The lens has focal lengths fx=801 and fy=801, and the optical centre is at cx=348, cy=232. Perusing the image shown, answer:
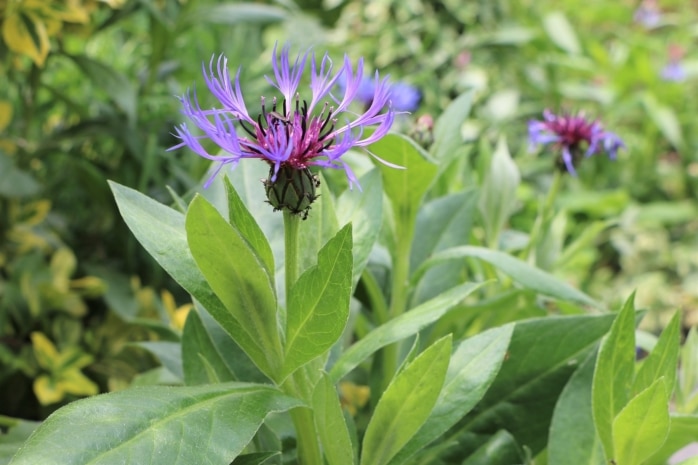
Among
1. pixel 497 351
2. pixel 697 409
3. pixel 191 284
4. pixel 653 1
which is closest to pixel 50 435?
pixel 191 284

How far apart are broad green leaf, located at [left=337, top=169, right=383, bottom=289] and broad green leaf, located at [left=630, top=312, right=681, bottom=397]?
0.80 ft

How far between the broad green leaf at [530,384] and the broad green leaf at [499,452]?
0.14 ft

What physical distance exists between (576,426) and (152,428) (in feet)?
1.22

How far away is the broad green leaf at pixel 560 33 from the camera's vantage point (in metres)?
2.36

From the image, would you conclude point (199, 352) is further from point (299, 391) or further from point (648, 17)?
point (648, 17)

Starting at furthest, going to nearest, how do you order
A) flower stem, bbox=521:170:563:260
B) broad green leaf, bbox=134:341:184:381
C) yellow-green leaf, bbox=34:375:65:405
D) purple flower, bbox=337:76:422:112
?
purple flower, bbox=337:76:422:112, yellow-green leaf, bbox=34:375:65:405, flower stem, bbox=521:170:563:260, broad green leaf, bbox=134:341:184:381

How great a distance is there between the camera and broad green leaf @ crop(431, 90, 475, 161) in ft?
2.89

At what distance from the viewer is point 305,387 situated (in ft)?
2.02

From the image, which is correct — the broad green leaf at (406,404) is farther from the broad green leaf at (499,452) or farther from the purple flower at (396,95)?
the purple flower at (396,95)

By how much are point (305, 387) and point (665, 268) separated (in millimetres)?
1747

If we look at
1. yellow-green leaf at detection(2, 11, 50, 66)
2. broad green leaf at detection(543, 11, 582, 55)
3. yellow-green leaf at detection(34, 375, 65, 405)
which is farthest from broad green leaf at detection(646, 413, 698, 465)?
broad green leaf at detection(543, 11, 582, 55)

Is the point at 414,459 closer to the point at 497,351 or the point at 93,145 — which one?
the point at 497,351

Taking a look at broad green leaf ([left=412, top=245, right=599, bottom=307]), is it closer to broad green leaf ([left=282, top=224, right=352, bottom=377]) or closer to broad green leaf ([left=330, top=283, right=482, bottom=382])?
broad green leaf ([left=330, top=283, right=482, bottom=382])

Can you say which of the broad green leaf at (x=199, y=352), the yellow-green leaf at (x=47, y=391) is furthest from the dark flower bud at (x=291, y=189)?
the yellow-green leaf at (x=47, y=391)
